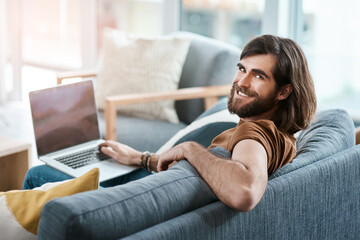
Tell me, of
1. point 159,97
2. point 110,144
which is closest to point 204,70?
point 159,97

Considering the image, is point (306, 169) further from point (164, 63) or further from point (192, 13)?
point (192, 13)

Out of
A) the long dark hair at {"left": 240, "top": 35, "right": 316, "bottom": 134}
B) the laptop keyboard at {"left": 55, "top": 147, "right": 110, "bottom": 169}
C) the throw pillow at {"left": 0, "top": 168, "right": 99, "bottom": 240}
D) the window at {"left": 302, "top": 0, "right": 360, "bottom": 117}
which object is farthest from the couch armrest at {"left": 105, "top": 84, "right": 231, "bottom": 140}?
the throw pillow at {"left": 0, "top": 168, "right": 99, "bottom": 240}

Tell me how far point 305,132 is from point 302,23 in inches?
64.5

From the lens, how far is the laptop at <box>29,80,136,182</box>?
7.23 feet

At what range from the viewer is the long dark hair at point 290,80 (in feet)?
5.73

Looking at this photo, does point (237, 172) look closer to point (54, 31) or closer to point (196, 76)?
point (196, 76)

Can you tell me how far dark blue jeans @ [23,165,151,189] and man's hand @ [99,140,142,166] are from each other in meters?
0.06

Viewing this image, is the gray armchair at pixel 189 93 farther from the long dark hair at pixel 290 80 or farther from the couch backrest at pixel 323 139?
the long dark hair at pixel 290 80

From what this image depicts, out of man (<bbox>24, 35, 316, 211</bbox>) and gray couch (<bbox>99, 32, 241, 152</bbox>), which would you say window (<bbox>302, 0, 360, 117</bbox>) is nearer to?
gray couch (<bbox>99, 32, 241, 152</bbox>)

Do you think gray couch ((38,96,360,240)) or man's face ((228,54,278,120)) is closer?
gray couch ((38,96,360,240))

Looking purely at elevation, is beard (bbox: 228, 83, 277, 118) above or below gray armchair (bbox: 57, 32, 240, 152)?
above

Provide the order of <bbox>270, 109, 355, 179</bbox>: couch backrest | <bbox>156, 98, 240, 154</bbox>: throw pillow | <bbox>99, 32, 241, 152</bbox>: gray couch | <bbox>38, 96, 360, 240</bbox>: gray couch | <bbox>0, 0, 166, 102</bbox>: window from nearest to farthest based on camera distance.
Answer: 1. <bbox>38, 96, 360, 240</bbox>: gray couch
2. <bbox>270, 109, 355, 179</bbox>: couch backrest
3. <bbox>156, 98, 240, 154</bbox>: throw pillow
4. <bbox>99, 32, 241, 152</bbox>: gray couch
5. <bbox>0, 0, 166, 102</bbox>: window

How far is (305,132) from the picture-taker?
2.03 metres

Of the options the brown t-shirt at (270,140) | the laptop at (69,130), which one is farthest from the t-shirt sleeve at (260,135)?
the laptop at (69,130)
